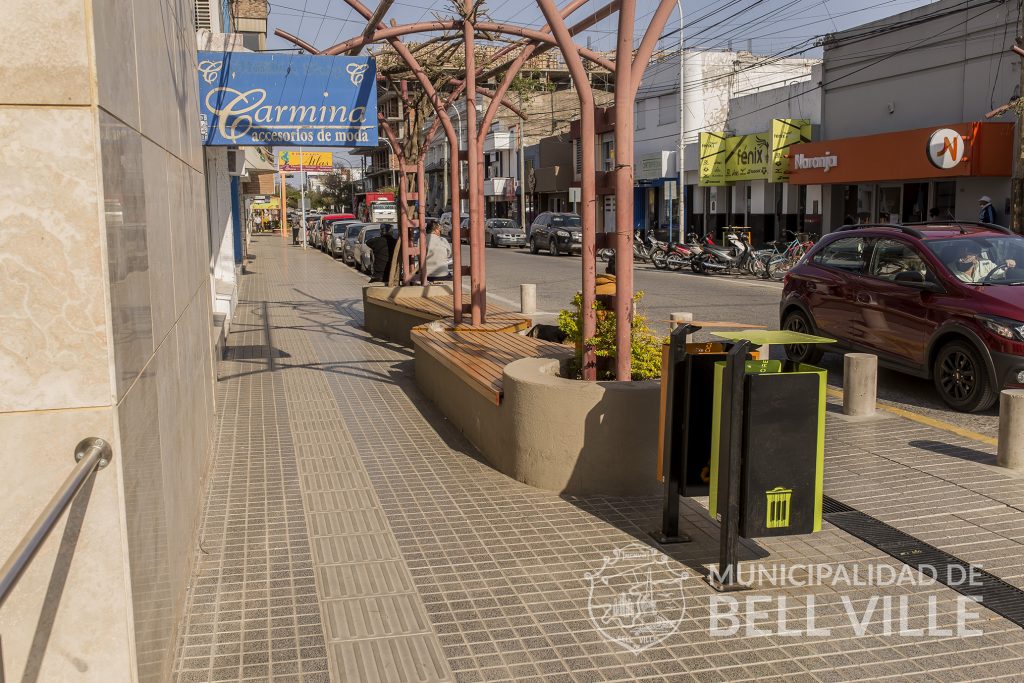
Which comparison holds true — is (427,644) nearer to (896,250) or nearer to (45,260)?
(45,260)

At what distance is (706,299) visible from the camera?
67.1 feet

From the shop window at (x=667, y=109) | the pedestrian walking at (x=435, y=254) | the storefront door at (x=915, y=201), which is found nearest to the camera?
the pedestrian walking at (x=435, y=254)

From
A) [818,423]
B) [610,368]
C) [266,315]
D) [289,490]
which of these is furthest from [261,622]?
[266,315]

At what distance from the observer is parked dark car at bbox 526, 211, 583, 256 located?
38.6 meters

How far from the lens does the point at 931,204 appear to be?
89.9 feet

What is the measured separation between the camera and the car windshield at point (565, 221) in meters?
39.4

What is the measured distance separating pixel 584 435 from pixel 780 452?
184 centimetres

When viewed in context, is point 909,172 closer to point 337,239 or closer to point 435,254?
point 435,254

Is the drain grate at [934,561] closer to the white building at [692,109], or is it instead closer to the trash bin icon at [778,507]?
the trash bin icon at [778,507]

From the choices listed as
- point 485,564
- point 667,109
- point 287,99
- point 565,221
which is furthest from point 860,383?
point 667,109

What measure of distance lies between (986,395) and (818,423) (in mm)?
4754

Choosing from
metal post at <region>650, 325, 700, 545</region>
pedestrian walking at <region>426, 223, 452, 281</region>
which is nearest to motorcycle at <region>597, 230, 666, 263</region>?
pedestrian walking at <region>426, 223, 452, 281</region>

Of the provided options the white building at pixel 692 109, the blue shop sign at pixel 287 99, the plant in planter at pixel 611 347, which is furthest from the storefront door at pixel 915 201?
the plant in planter at pixel 611 347

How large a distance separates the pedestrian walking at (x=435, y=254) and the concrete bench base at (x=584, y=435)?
8.78 metres
